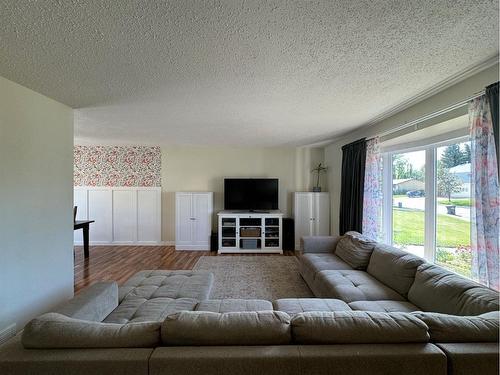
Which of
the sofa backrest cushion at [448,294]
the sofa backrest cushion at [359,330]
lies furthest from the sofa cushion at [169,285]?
the sofa backrest cushion at [448,294]

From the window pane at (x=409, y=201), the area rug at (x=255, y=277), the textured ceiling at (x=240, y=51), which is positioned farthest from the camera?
the area rug at (x=255, y=277)

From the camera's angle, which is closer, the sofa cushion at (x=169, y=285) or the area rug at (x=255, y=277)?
the sofa cushion at (x=169, y=285)

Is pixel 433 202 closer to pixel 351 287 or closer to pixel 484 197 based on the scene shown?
pixel 484 197

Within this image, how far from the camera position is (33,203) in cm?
237

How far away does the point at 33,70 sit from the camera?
1932 mm

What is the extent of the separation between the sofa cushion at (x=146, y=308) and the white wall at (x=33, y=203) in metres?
1.03

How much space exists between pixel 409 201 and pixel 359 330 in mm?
2743

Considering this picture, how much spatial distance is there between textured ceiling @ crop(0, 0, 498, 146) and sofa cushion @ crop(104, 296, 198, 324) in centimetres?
186

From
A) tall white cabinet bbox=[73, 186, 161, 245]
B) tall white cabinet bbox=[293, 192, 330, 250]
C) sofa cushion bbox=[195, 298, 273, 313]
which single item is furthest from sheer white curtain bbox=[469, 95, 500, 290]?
tall white cabinet bbox=[73, 186, 161, 245]

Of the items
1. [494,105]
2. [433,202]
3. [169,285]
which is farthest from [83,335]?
[433,202]

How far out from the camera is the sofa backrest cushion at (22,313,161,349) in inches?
42.2

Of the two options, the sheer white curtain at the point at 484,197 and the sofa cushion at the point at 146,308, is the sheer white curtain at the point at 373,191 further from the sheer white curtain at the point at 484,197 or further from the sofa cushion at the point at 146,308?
the sofa cushion at the point at 146,308

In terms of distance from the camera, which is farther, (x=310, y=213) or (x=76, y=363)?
(x=310, y=213)

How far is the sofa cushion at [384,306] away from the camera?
6.42 ft
